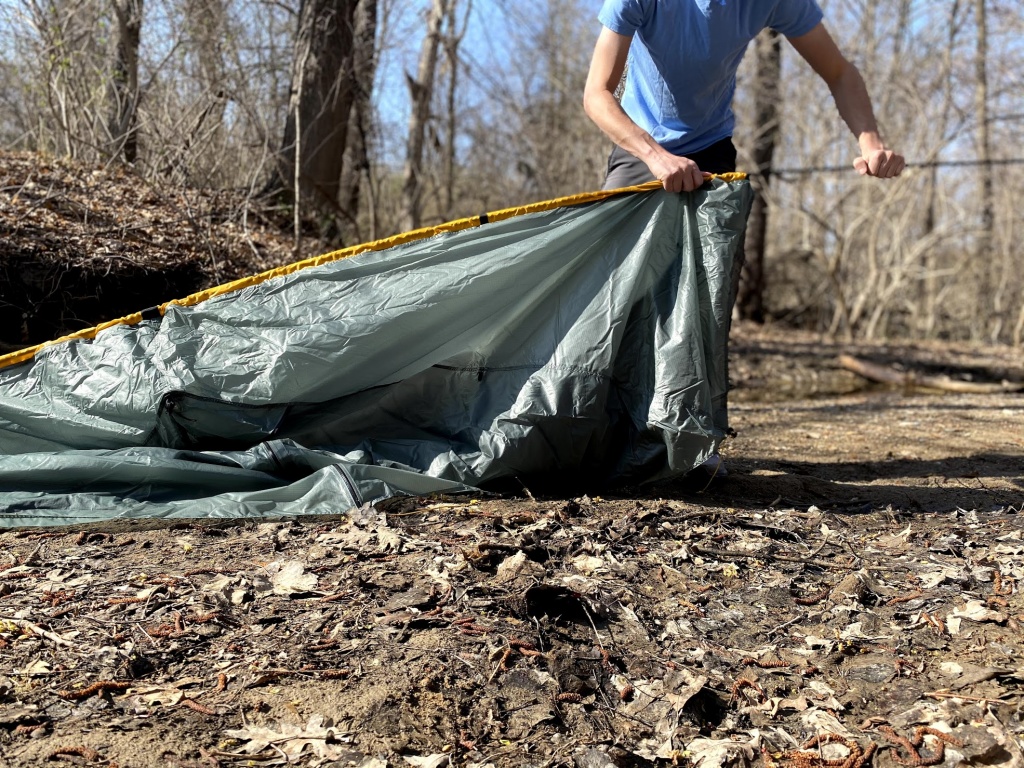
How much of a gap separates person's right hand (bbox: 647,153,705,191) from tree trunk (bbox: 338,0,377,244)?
4528 millimetres

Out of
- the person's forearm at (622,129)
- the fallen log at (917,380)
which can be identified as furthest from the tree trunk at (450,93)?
the person's forearm at (622,129)

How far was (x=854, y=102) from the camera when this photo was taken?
3229mm

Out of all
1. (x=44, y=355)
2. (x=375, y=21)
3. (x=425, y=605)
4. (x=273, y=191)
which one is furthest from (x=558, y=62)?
(x=425, y=605)

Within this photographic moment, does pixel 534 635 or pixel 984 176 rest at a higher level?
pixel 984 176

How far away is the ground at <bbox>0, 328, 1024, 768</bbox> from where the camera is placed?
1.78m

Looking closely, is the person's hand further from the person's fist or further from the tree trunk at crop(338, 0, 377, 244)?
the tree trunk at crop(338, 0, 377, 244)

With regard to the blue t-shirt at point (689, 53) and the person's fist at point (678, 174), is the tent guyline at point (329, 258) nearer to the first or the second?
the person's fist at point (678, 174)

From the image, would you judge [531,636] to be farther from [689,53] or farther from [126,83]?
[126,83]

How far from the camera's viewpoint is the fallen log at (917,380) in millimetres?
7254

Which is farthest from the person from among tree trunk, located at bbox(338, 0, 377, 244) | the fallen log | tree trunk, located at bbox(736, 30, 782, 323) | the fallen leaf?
tree trunk, located at bbox(736, 30, 782, 323)

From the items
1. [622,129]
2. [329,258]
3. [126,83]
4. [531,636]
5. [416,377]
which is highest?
[126,83]

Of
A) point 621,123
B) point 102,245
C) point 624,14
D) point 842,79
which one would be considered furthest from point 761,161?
point 621,123

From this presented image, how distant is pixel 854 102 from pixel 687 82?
637mm

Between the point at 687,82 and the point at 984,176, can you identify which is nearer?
the point at 687,82
